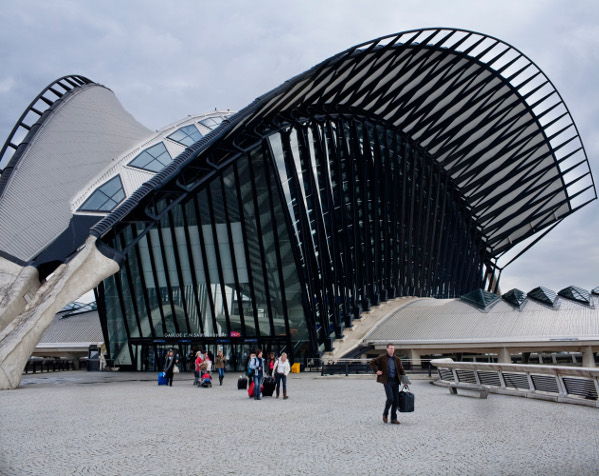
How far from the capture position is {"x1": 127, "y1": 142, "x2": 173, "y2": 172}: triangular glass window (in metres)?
39.5

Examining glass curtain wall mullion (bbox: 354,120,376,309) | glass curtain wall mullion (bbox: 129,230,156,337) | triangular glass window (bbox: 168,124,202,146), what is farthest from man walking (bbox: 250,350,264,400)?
glass curtain wall mullion (bbox: 354,120,376,309)

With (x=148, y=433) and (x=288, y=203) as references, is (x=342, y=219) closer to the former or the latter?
(x=288, y=203)

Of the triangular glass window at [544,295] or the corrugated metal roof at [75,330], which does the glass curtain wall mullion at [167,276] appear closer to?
the corrugated metal roof at [75,330]

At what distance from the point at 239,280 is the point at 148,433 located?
89.5 feet

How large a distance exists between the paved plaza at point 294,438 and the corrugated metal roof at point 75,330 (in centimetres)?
3576

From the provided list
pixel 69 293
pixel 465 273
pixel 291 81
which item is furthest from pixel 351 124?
pixel 465 273

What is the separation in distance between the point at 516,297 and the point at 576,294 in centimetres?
446

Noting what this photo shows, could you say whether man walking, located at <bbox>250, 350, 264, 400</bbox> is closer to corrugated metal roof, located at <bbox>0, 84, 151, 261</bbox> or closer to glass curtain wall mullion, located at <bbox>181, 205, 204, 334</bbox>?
corrugated metal roof, located at <bbox>0, 84, 151, 261</bbox>

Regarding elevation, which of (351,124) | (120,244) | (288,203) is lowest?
(120,244)

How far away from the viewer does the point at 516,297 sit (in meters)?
47.0

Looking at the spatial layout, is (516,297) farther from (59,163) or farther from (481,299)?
(59,163)

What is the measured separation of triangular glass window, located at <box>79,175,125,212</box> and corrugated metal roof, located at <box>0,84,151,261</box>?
1236 mm

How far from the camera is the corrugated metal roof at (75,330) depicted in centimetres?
4981

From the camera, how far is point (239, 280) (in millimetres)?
37250
